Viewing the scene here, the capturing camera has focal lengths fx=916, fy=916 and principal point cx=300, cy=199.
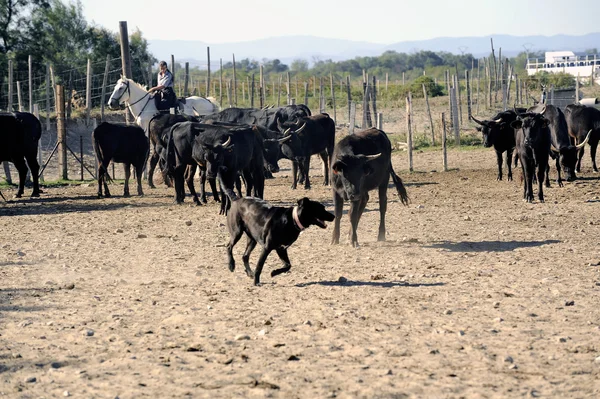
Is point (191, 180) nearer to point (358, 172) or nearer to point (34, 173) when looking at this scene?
point (34, 173)

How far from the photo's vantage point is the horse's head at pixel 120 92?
22.0m

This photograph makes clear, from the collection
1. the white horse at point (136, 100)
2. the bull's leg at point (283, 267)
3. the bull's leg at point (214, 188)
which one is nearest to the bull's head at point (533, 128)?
the bull's leg at point (214, 188)

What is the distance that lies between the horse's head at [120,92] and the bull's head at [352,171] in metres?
11.5

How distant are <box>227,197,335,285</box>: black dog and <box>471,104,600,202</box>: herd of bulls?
25.5 ft

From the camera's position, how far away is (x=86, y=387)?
6.16 meters

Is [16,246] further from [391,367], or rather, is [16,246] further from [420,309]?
[391,367]

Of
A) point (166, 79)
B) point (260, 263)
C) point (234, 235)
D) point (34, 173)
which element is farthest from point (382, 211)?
point (166, 79)

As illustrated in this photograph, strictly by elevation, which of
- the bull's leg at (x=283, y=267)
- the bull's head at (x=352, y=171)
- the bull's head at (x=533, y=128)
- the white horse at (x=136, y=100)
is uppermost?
the white horse at (x=136, y=100)

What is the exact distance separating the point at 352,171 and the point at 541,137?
19.0ft

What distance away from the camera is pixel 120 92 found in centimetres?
2205

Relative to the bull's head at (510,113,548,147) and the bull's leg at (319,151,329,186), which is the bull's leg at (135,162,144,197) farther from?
the bull's head at (510,113,548,147)

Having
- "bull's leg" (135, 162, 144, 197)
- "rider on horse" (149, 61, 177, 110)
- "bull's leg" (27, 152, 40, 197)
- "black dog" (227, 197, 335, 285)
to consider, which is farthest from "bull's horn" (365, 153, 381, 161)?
"rider on horse" (149, 61, 177, 110)

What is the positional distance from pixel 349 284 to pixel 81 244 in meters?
4.66

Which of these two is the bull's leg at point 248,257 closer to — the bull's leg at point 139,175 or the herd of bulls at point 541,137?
the herd of bulls at point 541,137
